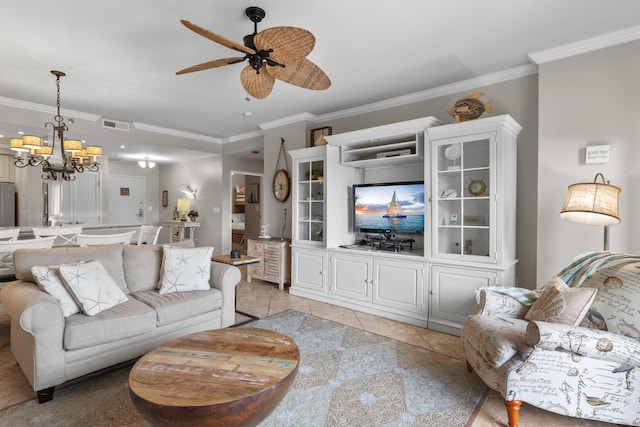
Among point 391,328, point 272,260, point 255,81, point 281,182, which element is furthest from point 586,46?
point 272,260

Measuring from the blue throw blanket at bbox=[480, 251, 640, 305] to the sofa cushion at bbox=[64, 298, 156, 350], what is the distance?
2.54 metres

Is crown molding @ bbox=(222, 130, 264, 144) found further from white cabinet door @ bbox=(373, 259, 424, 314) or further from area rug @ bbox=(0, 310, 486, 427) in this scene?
area rug @ bbox=(0, 310, 486, 427)

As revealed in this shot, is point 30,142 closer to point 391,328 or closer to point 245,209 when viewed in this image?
point 391,328

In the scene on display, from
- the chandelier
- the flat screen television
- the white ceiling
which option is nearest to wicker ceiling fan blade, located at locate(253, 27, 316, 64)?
the white ceiling

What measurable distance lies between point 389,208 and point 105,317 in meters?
2.91

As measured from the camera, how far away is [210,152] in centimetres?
681

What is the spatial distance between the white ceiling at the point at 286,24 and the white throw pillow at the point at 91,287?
1.87 m

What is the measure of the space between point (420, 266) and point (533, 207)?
1230 mm

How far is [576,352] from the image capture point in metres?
1.75

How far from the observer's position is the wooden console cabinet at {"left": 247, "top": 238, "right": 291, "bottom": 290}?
4.90m

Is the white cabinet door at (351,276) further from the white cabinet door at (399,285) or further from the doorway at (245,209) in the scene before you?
the doorway at (245,209)

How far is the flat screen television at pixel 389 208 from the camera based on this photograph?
3.70 m

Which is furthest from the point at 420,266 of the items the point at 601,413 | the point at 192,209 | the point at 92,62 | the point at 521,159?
the point at 192,209

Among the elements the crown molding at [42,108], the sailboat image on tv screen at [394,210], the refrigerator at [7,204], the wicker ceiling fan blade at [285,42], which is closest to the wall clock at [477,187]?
the sailboat image on tv screen at [394,210]
